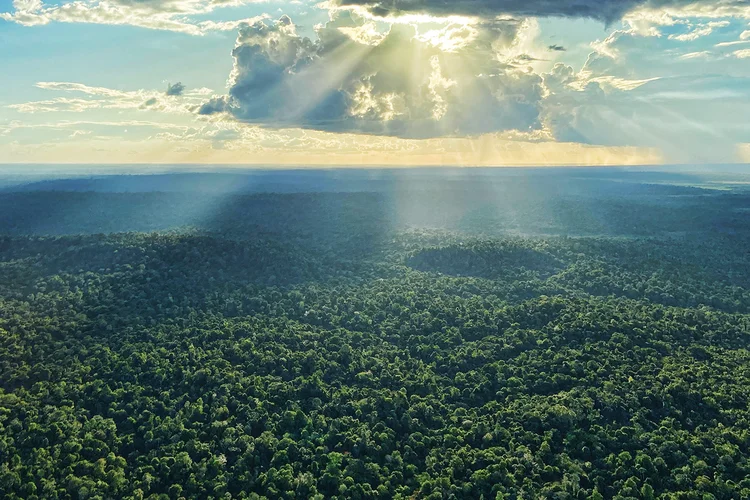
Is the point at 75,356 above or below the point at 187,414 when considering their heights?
above

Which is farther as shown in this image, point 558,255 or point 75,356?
point 558,255

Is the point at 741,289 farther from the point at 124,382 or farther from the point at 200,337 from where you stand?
the point at 124,382

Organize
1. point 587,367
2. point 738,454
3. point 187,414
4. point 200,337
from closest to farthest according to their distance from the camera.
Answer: point 738,454
point 187,414
point 587,367
point 200,337

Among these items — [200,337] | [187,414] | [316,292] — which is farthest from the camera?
[316,292]

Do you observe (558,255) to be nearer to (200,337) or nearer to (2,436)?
(200,337)

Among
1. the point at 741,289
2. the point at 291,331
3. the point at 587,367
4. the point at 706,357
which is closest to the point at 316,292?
the point at 291,331

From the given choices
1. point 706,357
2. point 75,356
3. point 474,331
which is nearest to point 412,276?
point 474,331
